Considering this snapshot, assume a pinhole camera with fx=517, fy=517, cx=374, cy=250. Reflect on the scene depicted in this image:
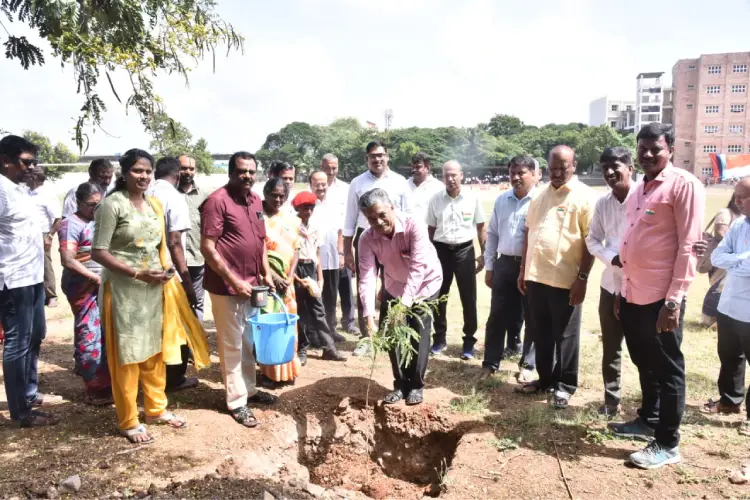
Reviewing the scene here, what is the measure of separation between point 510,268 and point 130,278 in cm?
335

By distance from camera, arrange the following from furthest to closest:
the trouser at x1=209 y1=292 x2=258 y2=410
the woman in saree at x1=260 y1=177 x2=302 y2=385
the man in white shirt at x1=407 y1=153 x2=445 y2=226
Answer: the man in white shirt at x1=407 y1=153 x2=445 y2=226
the woman in saree at x1=260 y1=177 x2=302 y2=385
the trouser at x1=209 y1=292 x2=258 y2=410

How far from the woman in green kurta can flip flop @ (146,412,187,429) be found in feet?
0.66

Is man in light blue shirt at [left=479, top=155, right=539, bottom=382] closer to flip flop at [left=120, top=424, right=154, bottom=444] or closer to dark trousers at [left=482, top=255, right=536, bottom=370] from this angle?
dark trousers at [left=482, top=255, right=536, bottom=370]

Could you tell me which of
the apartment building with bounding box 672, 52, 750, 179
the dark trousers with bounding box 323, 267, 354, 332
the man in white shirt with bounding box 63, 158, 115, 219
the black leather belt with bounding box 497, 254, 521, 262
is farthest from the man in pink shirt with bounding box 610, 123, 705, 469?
the apartment building with bounding box 672, 52, 750, 179

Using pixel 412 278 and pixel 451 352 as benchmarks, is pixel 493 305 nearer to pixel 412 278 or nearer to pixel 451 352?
pixel 451 352

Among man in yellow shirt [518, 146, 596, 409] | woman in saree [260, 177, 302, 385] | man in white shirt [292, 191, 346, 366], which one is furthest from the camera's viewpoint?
man in white shirt [292, 191, 346, 366]

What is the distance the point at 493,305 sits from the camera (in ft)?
16.8

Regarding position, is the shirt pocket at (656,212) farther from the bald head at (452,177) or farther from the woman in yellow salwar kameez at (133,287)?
the woman in yellow salwar kameez at (133,287)

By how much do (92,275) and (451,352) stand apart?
3.74m

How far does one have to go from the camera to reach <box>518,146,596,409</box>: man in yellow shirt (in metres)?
4.12

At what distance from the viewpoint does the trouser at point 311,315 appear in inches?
215

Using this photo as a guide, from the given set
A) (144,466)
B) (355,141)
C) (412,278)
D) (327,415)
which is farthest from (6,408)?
(355,141)

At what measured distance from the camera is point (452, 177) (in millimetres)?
5562

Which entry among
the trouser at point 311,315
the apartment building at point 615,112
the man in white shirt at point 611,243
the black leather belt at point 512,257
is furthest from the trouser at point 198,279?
the apartment building at point 615,112
